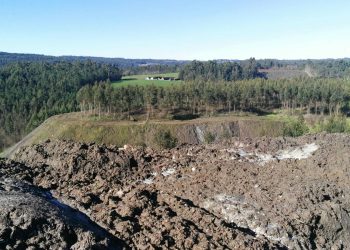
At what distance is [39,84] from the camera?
4995 inches

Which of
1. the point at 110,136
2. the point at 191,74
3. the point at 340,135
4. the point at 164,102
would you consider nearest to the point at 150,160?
the point at 340,135

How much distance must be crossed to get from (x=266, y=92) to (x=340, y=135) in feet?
231

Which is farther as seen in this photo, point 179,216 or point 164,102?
point 164,102

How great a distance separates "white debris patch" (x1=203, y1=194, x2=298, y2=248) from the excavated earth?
6cm

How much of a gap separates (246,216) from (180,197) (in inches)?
169

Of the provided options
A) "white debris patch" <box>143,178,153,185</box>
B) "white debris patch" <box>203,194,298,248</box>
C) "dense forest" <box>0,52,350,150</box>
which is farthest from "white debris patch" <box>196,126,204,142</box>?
"white debris patch" <box>203,194,298,248</box>

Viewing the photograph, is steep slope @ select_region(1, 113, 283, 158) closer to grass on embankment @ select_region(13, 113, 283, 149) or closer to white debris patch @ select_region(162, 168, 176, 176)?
grass on embankment @ select_region(13, 113, 283, 149)

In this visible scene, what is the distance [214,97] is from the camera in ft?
312

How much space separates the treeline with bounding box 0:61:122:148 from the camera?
92062mm

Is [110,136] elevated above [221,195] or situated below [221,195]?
below

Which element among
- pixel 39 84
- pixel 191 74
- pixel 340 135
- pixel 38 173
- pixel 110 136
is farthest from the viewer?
pixel 191 74

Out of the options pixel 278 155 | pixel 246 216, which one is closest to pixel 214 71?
pixel 278 155

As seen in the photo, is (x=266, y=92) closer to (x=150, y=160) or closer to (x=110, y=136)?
(x=110, y=136)

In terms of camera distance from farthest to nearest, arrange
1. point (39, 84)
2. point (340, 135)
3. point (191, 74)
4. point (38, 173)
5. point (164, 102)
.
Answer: point (191, 74)
point (39, 84)
point (164, 102)
point (340, 135)
point (38, 173)
